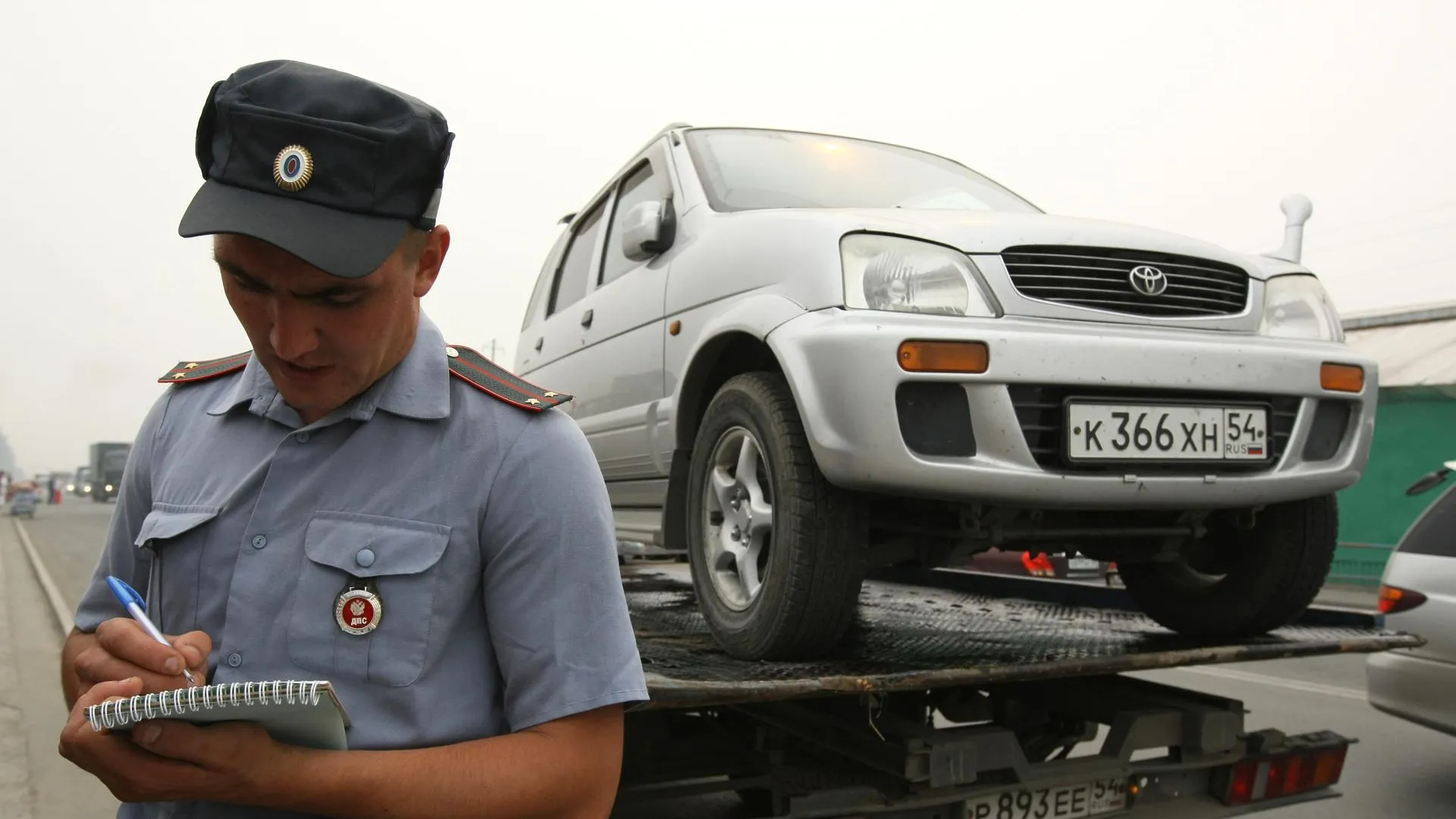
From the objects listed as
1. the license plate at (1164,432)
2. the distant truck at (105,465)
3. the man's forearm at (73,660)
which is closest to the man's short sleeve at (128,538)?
the man's forearm at (73,660)

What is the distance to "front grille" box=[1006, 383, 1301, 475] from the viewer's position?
245 centimetres

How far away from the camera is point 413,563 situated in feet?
3.67

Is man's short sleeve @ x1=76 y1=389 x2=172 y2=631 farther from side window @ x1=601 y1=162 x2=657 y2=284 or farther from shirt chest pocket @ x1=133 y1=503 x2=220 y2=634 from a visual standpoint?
side window @ x1=601 y1=162 x2=657 y2=284

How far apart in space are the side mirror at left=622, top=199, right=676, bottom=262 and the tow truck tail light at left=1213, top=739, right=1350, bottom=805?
2.19 meters

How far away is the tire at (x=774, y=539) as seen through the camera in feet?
8.06

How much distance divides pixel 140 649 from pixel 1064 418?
6.42ft

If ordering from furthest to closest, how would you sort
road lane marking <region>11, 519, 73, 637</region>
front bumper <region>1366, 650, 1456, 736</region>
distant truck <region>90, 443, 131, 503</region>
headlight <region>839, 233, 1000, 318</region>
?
distant truck <region>90, 443, 131, 503</region>, road lane marking <region>11, 519, 73, 637</region>, front bumper <region>1366, 650, 1456, 736</region>, headlight <region>839, 233, 1000, 318</region>

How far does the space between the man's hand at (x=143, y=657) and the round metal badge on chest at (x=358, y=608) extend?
0.13 metres

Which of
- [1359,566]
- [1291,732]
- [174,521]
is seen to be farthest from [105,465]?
[174,521]

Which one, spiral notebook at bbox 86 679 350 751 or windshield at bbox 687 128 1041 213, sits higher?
windshield at bbox 687 128 1041 213

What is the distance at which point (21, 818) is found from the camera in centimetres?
449

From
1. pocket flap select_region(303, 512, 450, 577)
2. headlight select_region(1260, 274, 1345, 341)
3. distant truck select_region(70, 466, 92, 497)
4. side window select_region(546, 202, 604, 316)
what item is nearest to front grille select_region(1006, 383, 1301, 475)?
headlight select_region(1260, 274, 1345, 341)

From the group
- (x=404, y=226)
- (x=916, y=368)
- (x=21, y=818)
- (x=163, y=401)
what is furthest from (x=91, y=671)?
(x=21, y=818)

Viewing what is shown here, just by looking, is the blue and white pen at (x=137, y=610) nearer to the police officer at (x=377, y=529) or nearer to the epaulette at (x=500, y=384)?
the police officer at (x=377, y=529)
